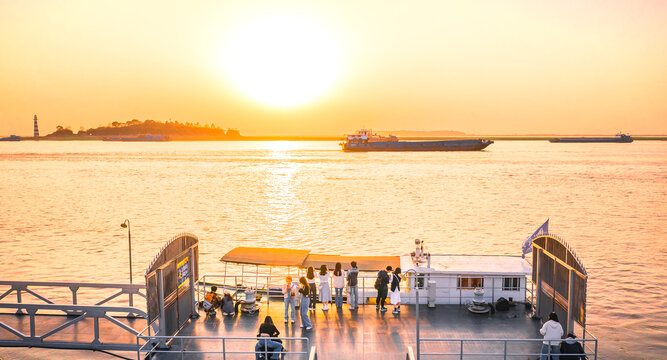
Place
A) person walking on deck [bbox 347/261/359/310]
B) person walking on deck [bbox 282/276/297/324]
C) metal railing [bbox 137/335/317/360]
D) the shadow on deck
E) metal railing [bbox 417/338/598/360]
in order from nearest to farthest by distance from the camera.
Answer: metal railing [bbox 137/335/317/360]
metal railing [bbox 417/338/598/360]
the shadow on deck
person walking on deck [bbox 282/276/297/324]
person walking on deck [bbox 347/261/359/310]

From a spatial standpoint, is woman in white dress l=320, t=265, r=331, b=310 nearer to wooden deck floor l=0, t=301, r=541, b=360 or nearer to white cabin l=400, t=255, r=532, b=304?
wooden deck floor l=0, t=301, r=541, b=360

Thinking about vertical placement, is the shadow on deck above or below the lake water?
above

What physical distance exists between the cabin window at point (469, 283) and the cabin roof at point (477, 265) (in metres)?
0.37

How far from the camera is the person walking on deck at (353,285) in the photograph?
664 inches

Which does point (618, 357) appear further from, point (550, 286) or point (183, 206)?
point (183, 206)

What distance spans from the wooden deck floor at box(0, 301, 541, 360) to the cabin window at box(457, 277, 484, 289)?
817mm

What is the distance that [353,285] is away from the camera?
17047 millimetres

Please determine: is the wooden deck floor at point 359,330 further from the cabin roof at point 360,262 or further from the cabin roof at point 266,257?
the cabin roof at point 360,262

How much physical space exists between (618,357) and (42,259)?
1669 inches

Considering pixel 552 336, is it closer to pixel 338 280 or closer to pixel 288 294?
pixel 338 280

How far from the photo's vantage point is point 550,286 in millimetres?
15469

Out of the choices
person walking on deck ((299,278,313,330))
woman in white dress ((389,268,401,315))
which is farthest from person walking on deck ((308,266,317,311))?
woman in white dress ((389,268,401,315))

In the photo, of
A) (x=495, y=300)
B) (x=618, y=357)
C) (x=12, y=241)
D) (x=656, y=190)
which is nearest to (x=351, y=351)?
(x=495, y=300)

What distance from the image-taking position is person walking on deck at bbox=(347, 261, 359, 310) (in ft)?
55.3
